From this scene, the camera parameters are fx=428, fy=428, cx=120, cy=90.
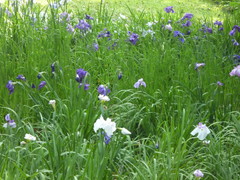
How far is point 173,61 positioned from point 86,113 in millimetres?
1488

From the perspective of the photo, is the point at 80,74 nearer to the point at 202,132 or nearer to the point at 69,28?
the point at 202,132

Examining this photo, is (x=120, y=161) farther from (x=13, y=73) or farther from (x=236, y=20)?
(x=236, y=20)

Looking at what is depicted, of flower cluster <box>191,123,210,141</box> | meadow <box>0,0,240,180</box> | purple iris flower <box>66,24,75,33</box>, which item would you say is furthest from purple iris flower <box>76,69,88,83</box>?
purple iris flower <box>66,24,75,33</box>

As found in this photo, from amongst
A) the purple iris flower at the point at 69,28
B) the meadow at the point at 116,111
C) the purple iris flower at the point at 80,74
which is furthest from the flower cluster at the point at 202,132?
the purple iris flower at the point at 69,28

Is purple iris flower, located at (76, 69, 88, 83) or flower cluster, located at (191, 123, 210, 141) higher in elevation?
purple iris flower, located at (76, 69, 88, 83)

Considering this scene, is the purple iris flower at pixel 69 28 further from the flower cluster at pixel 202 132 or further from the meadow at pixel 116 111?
the flower cluster at pixel 202 132

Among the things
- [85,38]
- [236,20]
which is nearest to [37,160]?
[85,38]

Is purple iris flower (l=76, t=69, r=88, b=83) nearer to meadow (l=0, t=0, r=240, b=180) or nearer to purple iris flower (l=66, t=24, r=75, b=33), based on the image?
meadow (l=0, t=0, r=240, b=180)

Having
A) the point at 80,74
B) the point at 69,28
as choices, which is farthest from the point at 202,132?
the point at 69,28

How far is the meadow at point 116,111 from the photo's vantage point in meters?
2.28

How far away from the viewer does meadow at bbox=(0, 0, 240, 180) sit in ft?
7.49

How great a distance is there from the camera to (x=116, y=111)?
3180 millimetres

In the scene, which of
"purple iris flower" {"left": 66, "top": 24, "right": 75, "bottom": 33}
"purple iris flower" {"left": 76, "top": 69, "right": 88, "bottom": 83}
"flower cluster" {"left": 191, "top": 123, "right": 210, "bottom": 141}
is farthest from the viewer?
"purple iris flower" {"left": 66, "top": 24, "right": 75, "bottom": 33}

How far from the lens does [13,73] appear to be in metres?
3.52
